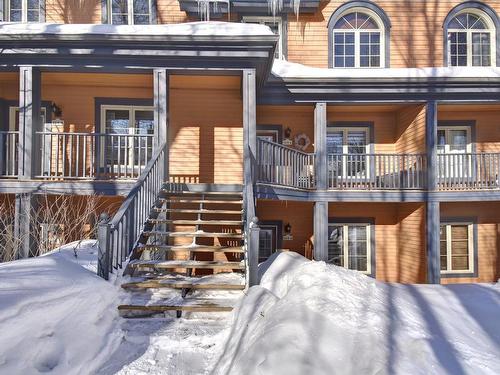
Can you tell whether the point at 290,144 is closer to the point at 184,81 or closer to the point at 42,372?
the point at 184,81

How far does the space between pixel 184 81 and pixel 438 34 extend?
8.64 metres

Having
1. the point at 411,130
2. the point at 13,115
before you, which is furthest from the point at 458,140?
the point at 13,115

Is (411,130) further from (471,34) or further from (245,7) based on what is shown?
(245,7)

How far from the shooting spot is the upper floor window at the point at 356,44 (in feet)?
36.9

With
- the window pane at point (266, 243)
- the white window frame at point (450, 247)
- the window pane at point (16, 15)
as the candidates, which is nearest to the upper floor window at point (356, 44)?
the white window frame at point (450, 247)

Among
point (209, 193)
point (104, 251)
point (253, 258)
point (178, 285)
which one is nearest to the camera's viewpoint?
point (104, 251)

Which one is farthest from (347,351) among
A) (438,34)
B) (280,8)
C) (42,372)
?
(438,34)

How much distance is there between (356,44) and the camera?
11.3 metres

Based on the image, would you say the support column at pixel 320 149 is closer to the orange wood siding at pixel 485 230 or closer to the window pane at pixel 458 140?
the orange wood siding at pixel 485 230

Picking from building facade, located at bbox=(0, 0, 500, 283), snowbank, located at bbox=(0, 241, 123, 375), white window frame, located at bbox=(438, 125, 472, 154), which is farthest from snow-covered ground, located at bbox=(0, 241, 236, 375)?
white window frame, located at bbox=(438, 125, 472, 154)

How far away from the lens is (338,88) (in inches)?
364

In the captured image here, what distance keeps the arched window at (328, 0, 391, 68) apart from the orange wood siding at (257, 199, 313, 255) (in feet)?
16.0

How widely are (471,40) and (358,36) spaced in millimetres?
3840

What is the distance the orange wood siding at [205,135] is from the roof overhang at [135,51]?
2.36 m
